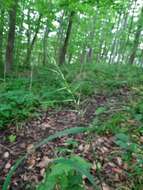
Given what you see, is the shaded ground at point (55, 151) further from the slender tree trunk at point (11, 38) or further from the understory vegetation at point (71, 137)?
the slender tree trunk at point (11, 38)

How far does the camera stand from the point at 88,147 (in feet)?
9.71

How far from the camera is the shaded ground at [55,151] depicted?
8.20ft

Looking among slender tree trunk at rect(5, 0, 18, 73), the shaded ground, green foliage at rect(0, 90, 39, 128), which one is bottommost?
the shaded ground

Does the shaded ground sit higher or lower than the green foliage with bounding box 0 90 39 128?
lower

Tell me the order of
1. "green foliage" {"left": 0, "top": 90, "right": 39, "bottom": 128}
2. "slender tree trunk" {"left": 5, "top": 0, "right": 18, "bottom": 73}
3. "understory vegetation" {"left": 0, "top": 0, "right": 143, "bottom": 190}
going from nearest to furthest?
1. "understory vegetation" {"left": 0, "top": 0, "right": 143, "bottom": 190}
2. "green foliage" {"left": 0, "top": 90, "right": 39, "bottom": 128}
3. "slender tree trunk" {"left": 5, "top": 0, "right": 18, "bottom": 73}

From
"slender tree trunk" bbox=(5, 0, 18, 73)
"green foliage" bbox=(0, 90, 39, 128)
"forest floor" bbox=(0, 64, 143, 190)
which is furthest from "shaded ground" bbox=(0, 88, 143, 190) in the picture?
"slender tree trunk" bbox=(5, 0, 18, 73)

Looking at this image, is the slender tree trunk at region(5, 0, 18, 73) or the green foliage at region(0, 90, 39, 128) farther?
the slender tree trunk at region(5, 0, 18, 73)

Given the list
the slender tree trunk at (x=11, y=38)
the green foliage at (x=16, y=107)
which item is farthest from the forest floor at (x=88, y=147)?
the slender tree trunk at (x=11, y=38)

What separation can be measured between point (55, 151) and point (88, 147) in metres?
0.45

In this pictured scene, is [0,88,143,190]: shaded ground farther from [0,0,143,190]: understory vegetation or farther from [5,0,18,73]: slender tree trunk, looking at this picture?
[5,0,18,73]: slender tree trunk

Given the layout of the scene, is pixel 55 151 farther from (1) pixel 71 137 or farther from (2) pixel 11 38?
(2) pixel 11 38

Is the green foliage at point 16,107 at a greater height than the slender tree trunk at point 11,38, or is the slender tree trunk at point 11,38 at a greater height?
the slender tree trunk at point 11,38

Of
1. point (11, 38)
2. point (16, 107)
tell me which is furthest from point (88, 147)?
point (11, 38)

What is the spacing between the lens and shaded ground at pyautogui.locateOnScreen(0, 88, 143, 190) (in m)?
2.50
